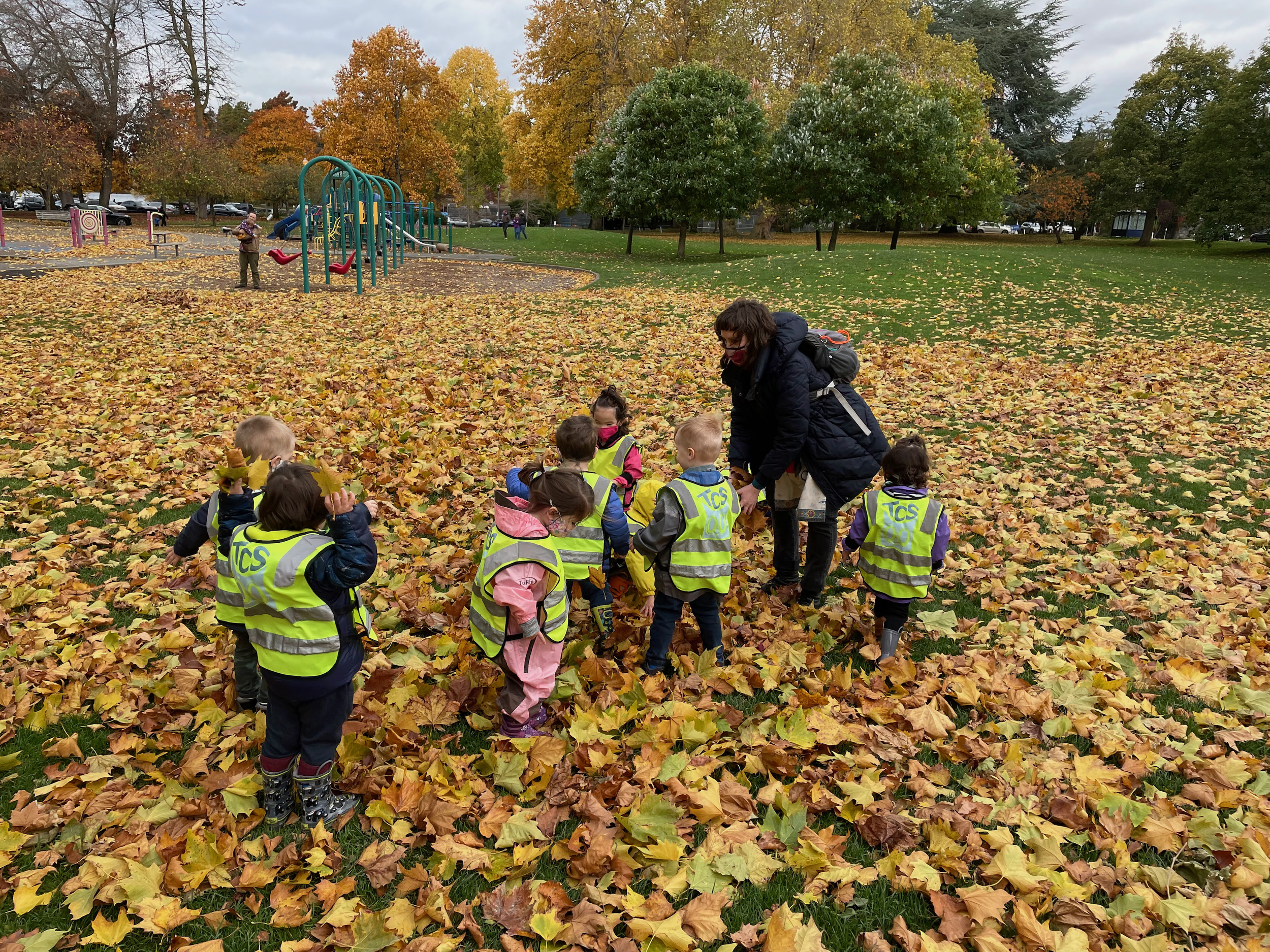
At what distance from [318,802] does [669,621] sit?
1765mm

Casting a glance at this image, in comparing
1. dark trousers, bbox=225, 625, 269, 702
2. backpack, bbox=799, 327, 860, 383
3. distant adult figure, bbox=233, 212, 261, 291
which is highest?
distant adult figure, bbox=233, 212, 261, 291

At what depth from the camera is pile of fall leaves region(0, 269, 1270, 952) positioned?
99.5 inches

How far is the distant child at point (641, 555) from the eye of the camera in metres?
4.25

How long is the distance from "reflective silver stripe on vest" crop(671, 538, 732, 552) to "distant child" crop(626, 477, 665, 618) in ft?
1.38

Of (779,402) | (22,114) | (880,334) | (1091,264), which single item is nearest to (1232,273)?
(1091,264)

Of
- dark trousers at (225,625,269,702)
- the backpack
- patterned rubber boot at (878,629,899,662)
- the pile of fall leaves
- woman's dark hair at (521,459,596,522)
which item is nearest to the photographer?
the pile of fall leaves

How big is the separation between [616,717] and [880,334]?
492 inches

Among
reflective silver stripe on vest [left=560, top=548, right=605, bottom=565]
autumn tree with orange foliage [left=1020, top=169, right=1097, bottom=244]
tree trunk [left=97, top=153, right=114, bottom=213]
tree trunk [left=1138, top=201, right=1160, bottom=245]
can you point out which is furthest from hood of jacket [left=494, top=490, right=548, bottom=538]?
autumn tree with orange foliage [left=1020, top=169, right=1097, bottom=244]

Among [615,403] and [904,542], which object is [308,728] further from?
[904,542]

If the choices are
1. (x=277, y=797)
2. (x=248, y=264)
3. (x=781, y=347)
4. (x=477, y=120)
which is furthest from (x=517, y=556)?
(x=477, y=120)

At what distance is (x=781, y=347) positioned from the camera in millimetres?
4086

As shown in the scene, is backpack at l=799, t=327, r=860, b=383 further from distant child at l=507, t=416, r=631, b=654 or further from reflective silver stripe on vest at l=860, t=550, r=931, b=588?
distant child at l=507, t=416, r=631, b=654

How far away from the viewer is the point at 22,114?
1407 inches

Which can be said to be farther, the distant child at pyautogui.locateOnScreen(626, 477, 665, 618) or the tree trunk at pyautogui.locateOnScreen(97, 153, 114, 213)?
the tree trunk at pyautogui.locateOnScreen(97, 153, 114, 213)
